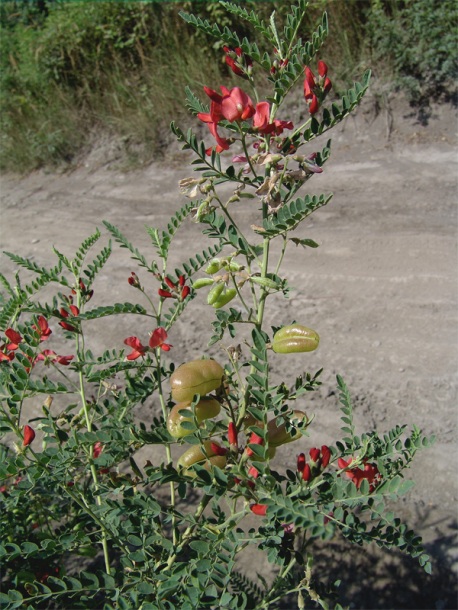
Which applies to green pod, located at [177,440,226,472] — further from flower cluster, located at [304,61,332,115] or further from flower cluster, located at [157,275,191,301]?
flower cluster, located at [304,61,332,115]

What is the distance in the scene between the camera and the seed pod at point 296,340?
1.07 m

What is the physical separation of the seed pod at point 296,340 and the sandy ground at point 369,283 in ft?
3.54

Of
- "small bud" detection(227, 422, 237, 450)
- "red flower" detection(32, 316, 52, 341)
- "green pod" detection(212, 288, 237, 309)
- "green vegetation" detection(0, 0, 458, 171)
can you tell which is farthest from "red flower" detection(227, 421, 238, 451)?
"green vegetation" detection(0, 0, 458, 171)

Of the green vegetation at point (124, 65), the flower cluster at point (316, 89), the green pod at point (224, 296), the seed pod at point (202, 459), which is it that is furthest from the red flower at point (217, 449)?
the green vegetation at point (124, 65)

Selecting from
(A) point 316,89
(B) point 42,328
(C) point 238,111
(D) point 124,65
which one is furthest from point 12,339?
(D) point 124,65

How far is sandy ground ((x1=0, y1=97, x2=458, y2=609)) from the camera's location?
2.04 m

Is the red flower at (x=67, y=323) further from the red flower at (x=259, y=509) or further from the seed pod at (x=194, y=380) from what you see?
the red flower at (x=259, y=509)

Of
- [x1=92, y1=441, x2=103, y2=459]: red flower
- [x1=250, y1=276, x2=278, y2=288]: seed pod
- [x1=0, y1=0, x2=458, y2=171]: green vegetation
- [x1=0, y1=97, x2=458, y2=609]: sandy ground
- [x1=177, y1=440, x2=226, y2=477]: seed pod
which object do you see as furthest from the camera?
[x1=0, y1=0, x2=458, y2=171]: green vegetation

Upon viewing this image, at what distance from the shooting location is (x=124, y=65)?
648cm

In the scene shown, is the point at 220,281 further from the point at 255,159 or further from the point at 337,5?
the point at 337,5

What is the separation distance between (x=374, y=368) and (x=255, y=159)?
6.27 feet

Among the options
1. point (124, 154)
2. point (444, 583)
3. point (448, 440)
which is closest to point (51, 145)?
point (124, 154)

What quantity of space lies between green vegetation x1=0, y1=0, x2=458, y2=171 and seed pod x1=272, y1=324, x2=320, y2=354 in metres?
4.25

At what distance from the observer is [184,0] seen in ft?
19.3
